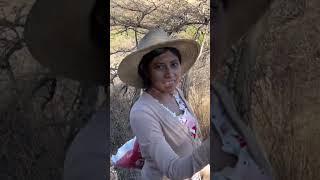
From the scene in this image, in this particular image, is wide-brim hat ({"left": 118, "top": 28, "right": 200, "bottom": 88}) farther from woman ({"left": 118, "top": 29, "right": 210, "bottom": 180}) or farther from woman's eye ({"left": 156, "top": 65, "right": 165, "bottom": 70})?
woman's eye ({"left": 156, "top": 65, "right": 165, "bottom": 70})

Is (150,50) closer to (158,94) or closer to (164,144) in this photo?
(158,94)

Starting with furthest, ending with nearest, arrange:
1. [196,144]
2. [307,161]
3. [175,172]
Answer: [196,144] → [175,172] → [307,161]

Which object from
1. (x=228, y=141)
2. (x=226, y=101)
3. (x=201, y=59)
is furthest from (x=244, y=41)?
(x=201, y=59)

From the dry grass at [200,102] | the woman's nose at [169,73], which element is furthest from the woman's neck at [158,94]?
the dry grass at [200,102]

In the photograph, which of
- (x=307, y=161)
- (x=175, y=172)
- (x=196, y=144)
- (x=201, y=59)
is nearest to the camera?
(x=307, y=161)

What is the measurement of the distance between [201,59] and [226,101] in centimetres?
216

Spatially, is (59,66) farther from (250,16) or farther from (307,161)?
Answer: (307,161)

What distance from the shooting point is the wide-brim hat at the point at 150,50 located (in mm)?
3133

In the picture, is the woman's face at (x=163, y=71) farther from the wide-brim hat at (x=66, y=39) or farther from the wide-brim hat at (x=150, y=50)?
the wide-brim hat at (x=66, y=39)

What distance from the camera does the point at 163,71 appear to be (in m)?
3.18

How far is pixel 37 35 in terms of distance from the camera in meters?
2.67

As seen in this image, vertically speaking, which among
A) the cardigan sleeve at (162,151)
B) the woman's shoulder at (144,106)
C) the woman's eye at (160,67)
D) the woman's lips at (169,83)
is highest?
the woman's eye at (160,67)

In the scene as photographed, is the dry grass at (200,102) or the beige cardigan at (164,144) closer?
the beige cardigan at (164,144)

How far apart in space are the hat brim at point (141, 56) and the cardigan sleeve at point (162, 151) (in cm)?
31
